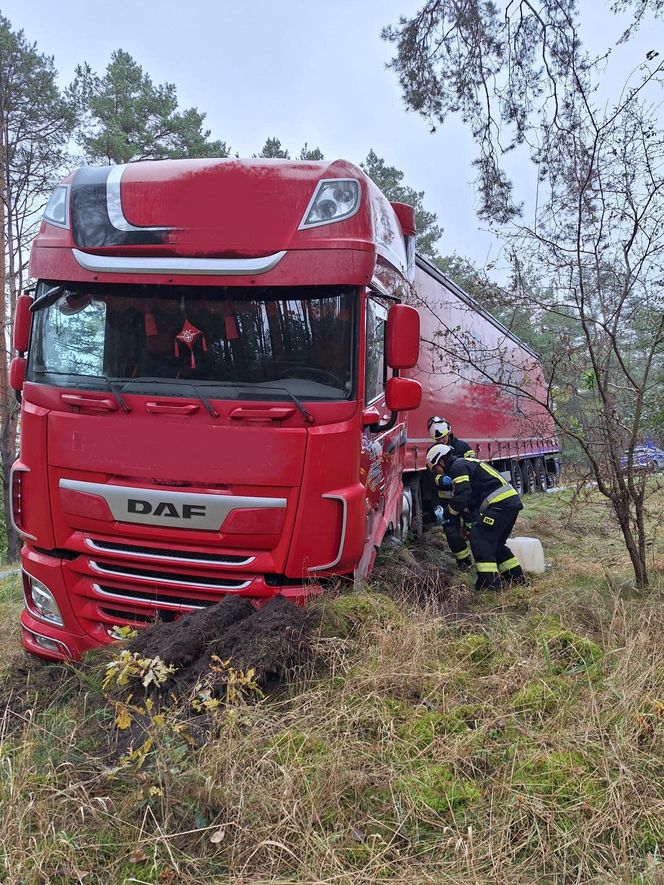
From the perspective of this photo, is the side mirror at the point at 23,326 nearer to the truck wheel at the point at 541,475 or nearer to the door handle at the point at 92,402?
the door handle at the point at 92,402

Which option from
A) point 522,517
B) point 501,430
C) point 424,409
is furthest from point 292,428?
point 501,430

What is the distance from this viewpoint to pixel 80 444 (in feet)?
11.4

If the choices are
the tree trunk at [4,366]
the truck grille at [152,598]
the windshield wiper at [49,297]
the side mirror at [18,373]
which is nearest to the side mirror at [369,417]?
the truck grille at [152,598]

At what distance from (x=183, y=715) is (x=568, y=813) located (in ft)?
4.97

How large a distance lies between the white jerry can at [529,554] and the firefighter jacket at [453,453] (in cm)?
83

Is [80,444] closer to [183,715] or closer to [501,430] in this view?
[183,715]

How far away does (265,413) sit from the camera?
3.34 meters

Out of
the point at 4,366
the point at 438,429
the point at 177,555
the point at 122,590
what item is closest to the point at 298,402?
the point at 177,555

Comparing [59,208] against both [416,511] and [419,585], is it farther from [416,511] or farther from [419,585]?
[416,511]

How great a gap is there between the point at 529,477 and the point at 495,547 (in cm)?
1011

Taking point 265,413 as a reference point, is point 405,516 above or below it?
below

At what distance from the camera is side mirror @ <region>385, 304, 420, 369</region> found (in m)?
3.75

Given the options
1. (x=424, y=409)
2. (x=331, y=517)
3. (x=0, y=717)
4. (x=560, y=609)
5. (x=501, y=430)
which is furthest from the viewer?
(x=501, y=430)

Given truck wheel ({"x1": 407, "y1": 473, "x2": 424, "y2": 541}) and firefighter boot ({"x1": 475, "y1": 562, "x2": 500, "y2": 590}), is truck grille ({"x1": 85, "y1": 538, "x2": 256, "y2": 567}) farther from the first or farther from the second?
truck wheel ({"x1": 407, "y1": 473, "x2": 424, "y2": 541})
